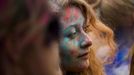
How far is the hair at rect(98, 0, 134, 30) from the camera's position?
2.04m

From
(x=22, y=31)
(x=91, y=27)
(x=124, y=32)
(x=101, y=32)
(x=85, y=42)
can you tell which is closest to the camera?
(x=22, y=31)

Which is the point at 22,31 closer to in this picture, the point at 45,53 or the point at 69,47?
the point at 45,53

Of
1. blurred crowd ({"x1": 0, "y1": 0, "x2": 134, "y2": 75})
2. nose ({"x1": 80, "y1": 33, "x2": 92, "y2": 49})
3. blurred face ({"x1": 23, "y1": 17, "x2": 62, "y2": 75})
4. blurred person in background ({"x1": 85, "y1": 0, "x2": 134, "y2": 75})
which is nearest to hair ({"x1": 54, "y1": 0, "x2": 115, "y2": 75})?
blurred crowd ({"x1": 0, "y1": 0, "x2": 134, "y2": 75})

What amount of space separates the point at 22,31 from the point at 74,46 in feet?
2.85

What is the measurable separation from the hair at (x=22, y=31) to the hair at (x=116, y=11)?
1.55m

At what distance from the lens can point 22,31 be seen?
0.47 metres

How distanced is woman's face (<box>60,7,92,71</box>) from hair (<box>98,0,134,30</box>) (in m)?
0.71

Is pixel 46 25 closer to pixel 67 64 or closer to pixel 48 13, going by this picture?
pixel 48 13

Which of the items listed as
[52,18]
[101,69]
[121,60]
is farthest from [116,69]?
[52,18]

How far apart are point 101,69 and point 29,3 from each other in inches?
43.0

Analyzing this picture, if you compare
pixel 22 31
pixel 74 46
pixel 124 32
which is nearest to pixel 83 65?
pixel 74 46

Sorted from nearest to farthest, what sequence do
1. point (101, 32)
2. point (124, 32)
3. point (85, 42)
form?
point (85, 42) → point (101, 32) → point (124, 32)

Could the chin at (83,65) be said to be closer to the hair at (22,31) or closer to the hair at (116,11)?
the hair at (116,11)

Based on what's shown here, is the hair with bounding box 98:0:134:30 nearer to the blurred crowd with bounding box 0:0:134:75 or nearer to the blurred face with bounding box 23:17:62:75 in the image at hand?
the blurred crowd with bounding box 0:0:134:75
